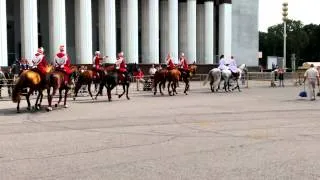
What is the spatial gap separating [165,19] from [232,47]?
11.5m

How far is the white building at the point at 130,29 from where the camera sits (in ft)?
156

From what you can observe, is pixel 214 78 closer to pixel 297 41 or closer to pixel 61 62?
pixel 61 62

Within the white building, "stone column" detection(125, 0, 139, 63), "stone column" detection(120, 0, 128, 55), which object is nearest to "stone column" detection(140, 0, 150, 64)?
the white building

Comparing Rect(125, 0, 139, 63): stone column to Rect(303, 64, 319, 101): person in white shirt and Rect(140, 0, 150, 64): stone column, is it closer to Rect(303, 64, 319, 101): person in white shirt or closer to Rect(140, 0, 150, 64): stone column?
Rect(140, 0, 150, 64): stone column

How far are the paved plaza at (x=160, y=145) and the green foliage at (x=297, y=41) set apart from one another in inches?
5072

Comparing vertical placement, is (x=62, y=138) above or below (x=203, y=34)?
below

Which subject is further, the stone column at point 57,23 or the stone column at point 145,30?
the stone column at point 145,30

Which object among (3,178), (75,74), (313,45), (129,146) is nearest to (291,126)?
(129,146)

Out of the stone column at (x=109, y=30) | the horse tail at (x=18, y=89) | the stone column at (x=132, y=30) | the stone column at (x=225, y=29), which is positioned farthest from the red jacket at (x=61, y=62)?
the stone column at (x=225, y=29)

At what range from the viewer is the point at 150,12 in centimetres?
5400

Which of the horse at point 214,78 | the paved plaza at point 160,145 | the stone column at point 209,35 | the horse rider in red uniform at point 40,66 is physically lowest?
the paved plaza at point 160,145

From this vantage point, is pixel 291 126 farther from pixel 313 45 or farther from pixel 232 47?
pixel 313 45

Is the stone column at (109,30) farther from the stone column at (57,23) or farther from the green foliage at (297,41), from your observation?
the green foliage at (297,41)

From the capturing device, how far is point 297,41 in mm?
154750
